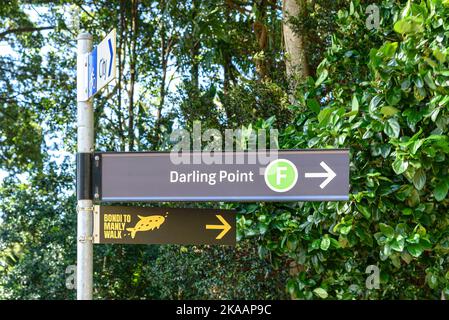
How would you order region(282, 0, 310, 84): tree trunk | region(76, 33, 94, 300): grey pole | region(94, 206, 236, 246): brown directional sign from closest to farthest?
region(76, 33, 94, 300): grey pole → region(94, 206, 236, 246): brown directional sign → region(282, 0, 310, 84): tree trunk

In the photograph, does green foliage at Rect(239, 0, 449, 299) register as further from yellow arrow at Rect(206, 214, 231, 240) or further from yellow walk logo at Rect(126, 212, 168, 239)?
yellow walk logo at Rect(126, 212, 168, 239)

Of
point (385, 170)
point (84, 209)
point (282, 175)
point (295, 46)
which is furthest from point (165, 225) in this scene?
point (295, 46)

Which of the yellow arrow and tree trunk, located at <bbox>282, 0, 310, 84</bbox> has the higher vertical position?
tree trunk, located at <bbox>282, 0, 310, 84</bbox>

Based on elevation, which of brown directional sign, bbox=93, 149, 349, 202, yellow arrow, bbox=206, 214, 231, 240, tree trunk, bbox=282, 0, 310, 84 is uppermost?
tree trunk, bbox=282, 0, 310, 84

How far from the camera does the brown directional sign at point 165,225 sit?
4.34 m

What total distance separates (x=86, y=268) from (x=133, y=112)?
814 centimetres

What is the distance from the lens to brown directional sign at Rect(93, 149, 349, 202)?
13.7ft

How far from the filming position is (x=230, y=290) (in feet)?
30.5

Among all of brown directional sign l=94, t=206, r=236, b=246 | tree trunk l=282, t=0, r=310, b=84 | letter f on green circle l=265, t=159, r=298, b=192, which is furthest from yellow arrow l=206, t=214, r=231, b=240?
tree trunk l=282, t=0, r=310, b=84

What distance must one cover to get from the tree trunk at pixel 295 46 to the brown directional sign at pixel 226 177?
4.54 m

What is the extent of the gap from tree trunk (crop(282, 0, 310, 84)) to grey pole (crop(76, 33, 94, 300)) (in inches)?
180

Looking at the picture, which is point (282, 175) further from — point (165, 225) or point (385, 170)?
point (385, 170)
